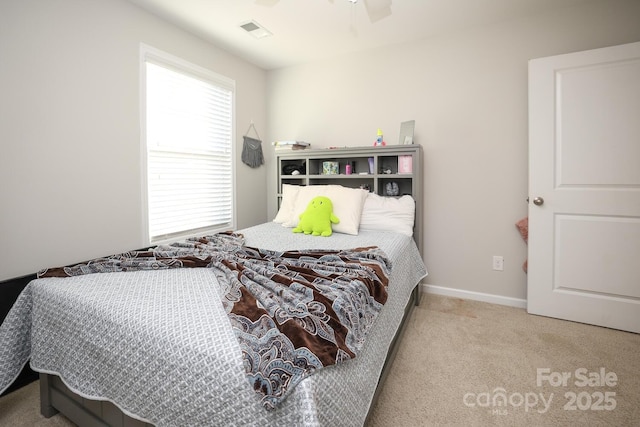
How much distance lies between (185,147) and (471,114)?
2551 mm

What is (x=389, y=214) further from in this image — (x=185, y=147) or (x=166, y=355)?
(x=166, y=355)

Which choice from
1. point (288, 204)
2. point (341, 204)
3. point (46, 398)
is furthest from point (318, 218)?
point (46, 398)

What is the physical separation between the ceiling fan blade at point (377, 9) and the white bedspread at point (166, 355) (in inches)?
84.7

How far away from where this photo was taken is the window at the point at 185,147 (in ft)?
8.27

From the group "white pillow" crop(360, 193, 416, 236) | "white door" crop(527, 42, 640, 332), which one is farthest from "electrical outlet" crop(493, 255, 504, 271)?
"white pillow" crop(360, 193, 416, 236)

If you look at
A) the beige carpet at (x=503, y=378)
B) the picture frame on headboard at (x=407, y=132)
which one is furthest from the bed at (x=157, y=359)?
the picture frame on headboard at (x=407, y=132)

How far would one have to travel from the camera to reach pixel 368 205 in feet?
9.02

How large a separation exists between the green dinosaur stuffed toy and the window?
1.04m

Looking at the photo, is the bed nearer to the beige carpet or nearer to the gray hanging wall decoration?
the beige carpet

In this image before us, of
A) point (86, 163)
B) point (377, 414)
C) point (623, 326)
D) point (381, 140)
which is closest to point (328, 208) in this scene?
point (381, 140)

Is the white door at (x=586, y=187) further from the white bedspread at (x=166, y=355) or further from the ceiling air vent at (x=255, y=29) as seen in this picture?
the ceiling air vent at (x=255, y=29)

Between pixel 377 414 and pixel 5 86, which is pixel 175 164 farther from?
pixel 377 414

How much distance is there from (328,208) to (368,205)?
401mm

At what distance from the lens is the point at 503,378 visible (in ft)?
5.73
